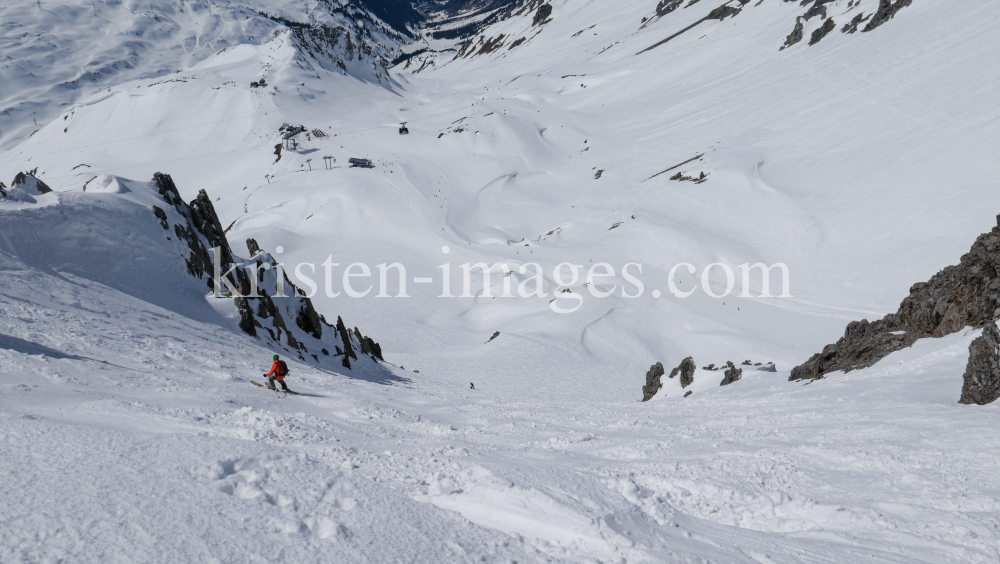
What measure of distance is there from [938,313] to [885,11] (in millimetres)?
58421

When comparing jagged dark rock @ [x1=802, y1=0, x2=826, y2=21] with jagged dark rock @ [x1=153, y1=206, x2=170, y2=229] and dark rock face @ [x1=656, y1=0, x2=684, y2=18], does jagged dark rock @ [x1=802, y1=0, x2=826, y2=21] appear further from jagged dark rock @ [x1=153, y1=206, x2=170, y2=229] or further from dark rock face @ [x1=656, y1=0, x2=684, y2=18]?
jagged dark rock @ [x1=153, y1=206, x2=170, y2=229]

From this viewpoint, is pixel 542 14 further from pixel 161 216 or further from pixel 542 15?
pixel 161 216

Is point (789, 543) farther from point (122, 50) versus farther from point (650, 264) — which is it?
point (122, 50)

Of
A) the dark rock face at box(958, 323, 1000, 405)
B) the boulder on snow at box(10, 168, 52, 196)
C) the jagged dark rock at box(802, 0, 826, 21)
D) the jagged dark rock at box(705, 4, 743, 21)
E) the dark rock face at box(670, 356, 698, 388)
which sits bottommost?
the dark rock face at box(670, 356, 698, 388)

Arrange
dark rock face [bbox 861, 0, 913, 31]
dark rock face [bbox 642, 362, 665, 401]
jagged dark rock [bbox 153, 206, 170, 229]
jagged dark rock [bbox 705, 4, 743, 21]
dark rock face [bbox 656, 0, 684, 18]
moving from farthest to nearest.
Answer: dark rock face [bbox 656, 0, 684, 18] → jagged dark rock [bbox 705, 4, 743, 21] → dark rock face [bbox 861, 0, 913, 31] → dark rock face [bbox 642, 362, 665, 401] → jagged dark rock [bbox 153, 206, 170, 229]

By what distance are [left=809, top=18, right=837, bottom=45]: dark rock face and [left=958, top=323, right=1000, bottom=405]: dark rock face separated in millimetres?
63674

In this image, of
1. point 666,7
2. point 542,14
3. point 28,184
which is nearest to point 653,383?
point 28,184

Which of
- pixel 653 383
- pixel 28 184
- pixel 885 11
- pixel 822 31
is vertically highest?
pixel 822 31

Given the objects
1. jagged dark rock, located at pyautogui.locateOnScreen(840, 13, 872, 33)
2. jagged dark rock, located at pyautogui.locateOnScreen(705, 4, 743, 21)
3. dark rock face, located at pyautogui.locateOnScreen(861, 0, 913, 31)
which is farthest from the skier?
jagged dark rock, located at pyautogui.locateOnScreen(705, 4, 743, 21)

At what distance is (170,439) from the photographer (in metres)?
5.77

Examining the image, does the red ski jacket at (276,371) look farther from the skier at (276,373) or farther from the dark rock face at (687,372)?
the dark rock face at (687,372)

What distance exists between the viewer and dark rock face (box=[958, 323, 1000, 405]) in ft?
29.3

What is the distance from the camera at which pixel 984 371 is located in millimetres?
9023

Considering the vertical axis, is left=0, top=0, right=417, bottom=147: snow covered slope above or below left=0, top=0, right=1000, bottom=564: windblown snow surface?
above
